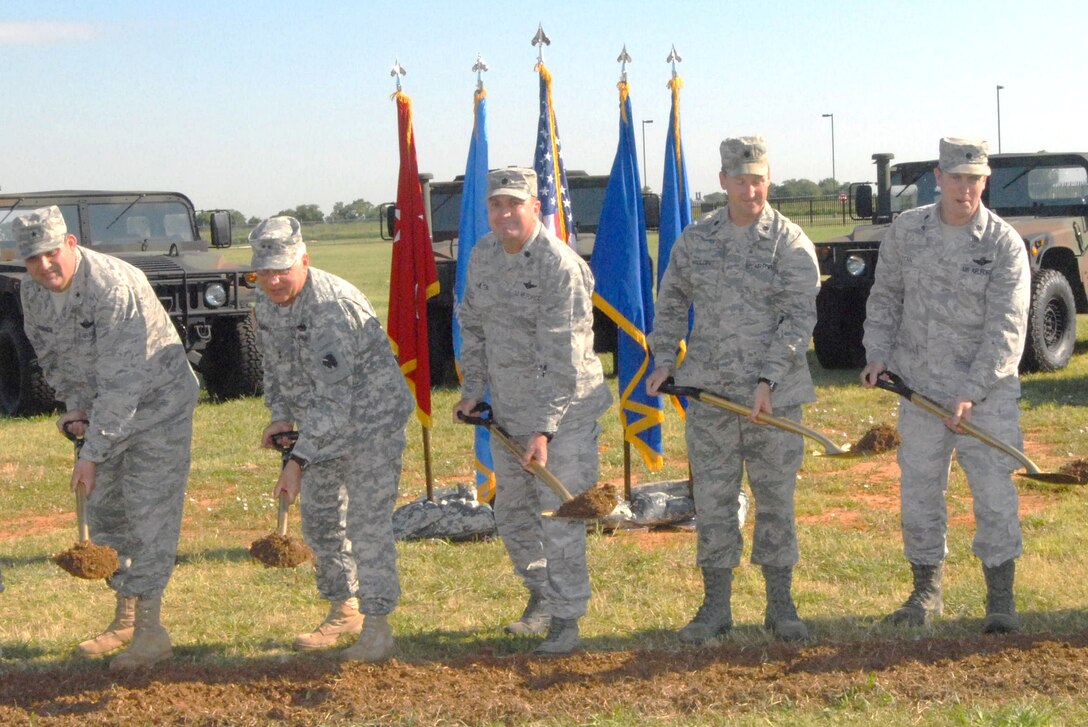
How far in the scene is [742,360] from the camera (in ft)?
16.5

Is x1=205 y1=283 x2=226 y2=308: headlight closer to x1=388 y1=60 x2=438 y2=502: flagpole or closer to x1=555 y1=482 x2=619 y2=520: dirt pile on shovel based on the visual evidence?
x1=388 y1=60 x2=438 y2=502: flagpole

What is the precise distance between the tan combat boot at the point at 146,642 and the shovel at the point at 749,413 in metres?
2.10

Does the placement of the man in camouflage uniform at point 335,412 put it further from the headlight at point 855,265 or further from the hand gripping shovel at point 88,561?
the headlight at point 855,265

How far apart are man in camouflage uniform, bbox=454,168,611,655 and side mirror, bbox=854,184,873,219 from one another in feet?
28.8

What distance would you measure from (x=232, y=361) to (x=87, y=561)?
845 cm

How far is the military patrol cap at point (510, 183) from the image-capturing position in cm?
482

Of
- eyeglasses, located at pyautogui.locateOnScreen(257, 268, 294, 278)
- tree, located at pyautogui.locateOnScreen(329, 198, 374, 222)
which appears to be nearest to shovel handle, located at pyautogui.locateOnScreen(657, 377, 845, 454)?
eyeglasses, located at pyautogui.locateOnScreen(257, 268, 294, 278)

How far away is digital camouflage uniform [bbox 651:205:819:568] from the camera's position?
4957 mm

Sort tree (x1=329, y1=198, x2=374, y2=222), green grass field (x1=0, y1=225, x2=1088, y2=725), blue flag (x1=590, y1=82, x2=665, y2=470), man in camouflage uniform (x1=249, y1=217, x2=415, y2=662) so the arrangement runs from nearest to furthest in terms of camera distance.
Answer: man in camouflage uniform (x1=249, y1=217, x2=415, y2=662) → green grass field (x1=0, y1=225, x2=1088, y2=725) → blue flag (x1=590, y1=82, x2=665, y2=470) → tree (x1=329, y1=198, x2=374, y2=222)

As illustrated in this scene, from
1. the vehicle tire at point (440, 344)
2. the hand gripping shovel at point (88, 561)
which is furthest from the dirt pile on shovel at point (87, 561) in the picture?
the vehicle tire at point (440, 344)

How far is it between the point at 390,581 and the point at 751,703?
1.42 metres

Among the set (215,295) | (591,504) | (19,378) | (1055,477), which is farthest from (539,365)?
(19,378)

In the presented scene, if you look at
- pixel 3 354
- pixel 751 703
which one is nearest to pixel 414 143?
pixel 751 703

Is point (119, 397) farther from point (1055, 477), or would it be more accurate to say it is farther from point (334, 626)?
point (1055, 477)
